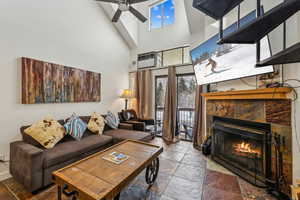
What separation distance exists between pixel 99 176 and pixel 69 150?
44.2 inches

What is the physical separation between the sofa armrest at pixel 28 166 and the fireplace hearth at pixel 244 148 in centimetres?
286

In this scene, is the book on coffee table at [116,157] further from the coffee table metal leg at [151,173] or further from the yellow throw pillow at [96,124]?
the yellow throw pillow at [96,124]

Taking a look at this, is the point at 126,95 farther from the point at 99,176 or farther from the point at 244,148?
the point at 244,148

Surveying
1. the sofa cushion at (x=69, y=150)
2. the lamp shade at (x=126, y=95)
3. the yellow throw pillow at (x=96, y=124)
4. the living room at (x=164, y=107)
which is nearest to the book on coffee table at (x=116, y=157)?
the living room at (x=164, y=107)

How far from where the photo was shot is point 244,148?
6.95 ft

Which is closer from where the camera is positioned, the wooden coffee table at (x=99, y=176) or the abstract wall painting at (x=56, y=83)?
the wooden coffee table at (x=99, y=176)

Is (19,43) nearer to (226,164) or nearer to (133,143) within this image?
(133,143)

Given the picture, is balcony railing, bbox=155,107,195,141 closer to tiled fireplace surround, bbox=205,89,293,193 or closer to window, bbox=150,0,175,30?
tiled fireplace surround, bbox=205,89,293,193

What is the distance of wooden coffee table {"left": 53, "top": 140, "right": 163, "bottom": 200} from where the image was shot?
1074 millimetres

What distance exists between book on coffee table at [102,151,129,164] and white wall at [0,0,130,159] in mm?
1788

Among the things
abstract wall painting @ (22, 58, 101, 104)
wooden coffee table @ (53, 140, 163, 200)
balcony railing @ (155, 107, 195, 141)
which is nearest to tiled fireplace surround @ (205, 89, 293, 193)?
wooden coffee table @ (53, 140, 163, 200)

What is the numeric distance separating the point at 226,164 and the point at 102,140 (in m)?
2.36

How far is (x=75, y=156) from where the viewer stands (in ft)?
6.99

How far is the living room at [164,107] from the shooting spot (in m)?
1.37
